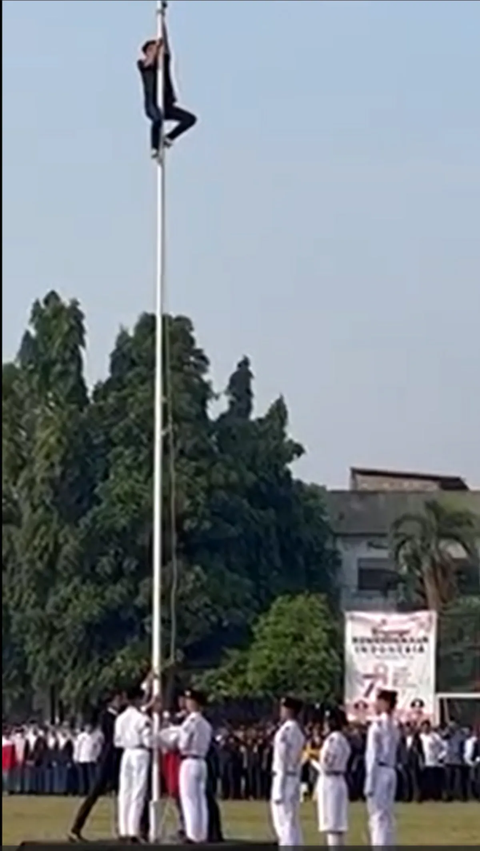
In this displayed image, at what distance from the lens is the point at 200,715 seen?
2252 cm

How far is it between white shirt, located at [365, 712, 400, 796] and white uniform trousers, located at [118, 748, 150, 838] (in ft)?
7.18

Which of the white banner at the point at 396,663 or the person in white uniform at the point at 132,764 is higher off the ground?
the white banner at the point at 396,663

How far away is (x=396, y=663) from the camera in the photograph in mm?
40656

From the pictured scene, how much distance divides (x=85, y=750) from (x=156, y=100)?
A: 53.7 ft

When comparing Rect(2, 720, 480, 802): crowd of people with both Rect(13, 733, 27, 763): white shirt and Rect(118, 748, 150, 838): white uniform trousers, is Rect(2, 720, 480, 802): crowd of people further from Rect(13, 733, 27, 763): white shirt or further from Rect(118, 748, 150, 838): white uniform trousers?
Rect(118, 748, 150, 838): white uniform trousers

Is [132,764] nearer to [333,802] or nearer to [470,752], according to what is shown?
[333,802]

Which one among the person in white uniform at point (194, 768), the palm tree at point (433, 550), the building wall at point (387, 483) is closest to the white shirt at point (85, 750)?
the person in white uniform at point (194, 768)

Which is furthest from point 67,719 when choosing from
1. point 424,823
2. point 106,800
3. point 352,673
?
point 424,823

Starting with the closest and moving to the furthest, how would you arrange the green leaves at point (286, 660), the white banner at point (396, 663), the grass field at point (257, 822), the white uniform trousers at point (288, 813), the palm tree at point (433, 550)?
the white uniform trousers at point (288, 813), the grass field at point (257, 822), the white banner at point (396, 663), the green leaves at point (286, 660), the palm tree at point (433, 550)

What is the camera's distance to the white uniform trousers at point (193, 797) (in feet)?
74.6

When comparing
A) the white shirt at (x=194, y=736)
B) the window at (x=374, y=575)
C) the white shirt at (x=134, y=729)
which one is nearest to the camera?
the white shirt at (x=194, y=736)

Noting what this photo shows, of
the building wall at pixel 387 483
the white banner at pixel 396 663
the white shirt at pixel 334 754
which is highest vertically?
the building wall at pixel 387 483

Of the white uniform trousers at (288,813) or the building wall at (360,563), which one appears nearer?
the white uniform trousers at (288,813)

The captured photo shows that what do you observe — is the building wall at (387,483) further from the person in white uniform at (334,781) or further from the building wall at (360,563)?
the person in white uniform at (334,781)
